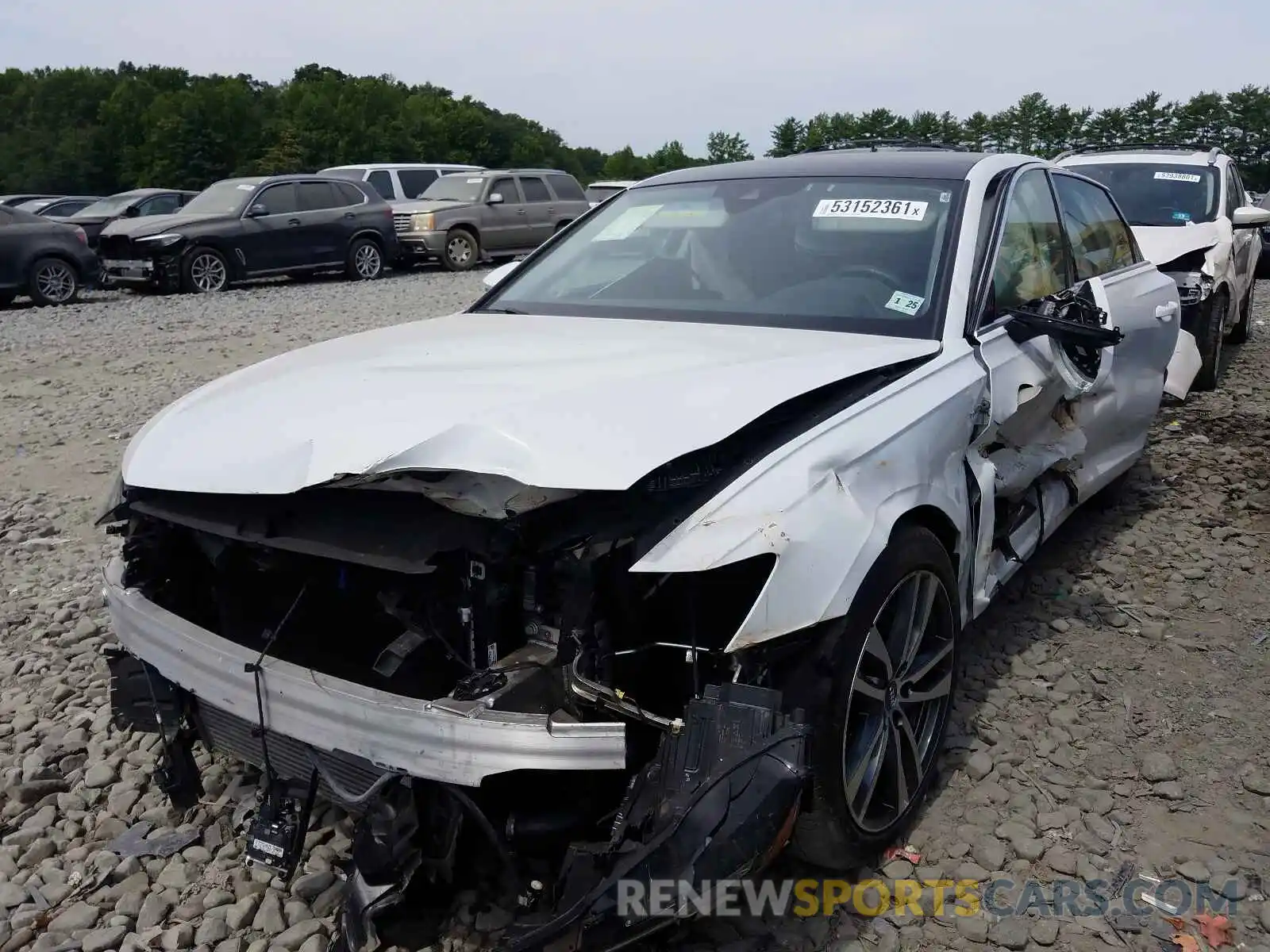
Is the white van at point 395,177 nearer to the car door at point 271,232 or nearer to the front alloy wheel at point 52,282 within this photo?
the car door at point 271,232

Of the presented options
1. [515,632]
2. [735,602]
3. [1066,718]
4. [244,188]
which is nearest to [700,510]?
[735,602]

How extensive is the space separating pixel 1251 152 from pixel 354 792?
52.2m

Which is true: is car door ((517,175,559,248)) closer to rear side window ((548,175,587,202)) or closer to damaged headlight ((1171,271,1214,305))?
rear side window ((548,175,587,202))

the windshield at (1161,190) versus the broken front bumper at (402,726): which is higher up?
the windshield at (1161,190)

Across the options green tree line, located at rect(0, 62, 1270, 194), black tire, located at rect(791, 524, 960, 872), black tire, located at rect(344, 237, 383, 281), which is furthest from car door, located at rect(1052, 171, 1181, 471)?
green tree line, located at rect(0, 62, 1270, 194)

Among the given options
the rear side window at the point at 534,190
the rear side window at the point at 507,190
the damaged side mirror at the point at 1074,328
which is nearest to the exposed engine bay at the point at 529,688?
the damaged side mirror at the point at 1074,328

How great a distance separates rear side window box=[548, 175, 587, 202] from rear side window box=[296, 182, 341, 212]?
4.38 metres

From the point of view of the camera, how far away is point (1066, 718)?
327 cm

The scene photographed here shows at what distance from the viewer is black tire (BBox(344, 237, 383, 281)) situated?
15859 millimetres

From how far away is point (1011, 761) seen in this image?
3039mm

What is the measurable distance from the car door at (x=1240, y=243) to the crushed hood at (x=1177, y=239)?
22cm

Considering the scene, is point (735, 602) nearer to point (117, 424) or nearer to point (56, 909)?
point (56, 909)

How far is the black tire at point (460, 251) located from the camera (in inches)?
679

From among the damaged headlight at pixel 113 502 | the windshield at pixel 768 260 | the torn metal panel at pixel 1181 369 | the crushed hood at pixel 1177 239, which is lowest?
the torn metal panel at pixel 1181 369
